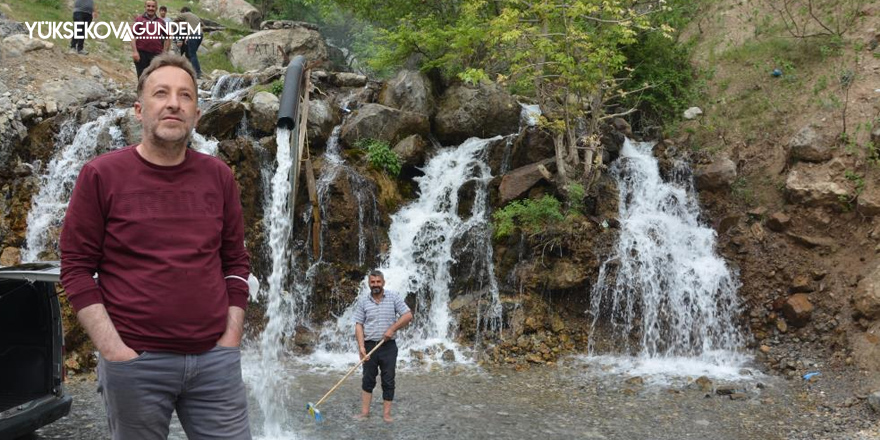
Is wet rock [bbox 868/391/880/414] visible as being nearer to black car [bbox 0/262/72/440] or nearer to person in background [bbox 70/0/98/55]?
black car [bbox 0/262/72/440]

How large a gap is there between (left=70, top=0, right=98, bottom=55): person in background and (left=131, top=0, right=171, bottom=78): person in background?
3.80m

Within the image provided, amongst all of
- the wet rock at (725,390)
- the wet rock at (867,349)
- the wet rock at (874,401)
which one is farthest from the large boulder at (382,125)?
the wet rock at (874,401)

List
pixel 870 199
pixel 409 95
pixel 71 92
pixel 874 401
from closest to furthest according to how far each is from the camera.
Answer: pixel 874 401, pixel 870 199, pixel 71 92, pixel 409 95

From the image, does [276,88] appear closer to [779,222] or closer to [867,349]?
[779,222]

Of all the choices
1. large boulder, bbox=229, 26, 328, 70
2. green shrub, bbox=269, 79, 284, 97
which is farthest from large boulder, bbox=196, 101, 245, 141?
large boulder, bbox=229, 26, 328, 70

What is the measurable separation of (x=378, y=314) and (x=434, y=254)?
5.46m

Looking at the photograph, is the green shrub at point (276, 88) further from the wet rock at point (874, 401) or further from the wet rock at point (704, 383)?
the wet rock at point (874, 401)

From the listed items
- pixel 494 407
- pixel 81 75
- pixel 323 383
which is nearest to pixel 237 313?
pixel 494 407

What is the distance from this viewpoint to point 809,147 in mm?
11414

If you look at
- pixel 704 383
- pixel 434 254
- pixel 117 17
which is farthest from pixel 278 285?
pixel 117 17

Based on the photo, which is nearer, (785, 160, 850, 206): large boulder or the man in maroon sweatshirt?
the man in maroon sweatshirt

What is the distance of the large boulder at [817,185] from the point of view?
428 inches

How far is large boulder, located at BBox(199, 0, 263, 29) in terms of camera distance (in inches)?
1083

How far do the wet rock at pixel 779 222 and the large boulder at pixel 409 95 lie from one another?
7.40 m
